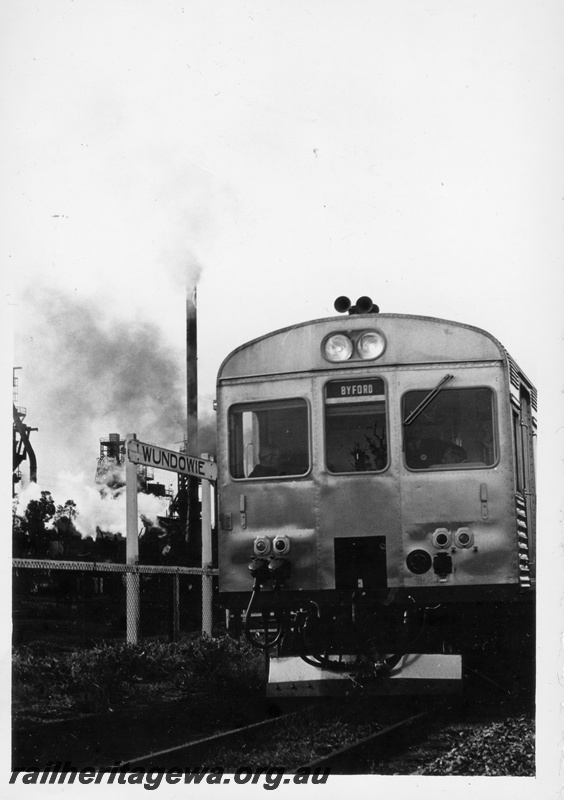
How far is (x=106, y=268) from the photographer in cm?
747

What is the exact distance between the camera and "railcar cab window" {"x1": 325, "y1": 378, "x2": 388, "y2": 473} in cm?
786

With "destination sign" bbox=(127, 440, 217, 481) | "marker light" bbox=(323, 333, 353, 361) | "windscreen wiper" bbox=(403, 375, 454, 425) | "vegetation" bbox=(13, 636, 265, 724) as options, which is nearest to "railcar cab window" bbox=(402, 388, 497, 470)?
"windscreen wiper" bbox=(403, 375, 454, 425)

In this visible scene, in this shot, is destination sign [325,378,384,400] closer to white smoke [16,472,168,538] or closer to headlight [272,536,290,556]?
headlight [272,536,290,556]

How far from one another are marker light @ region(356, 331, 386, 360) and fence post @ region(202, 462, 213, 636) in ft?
9.89

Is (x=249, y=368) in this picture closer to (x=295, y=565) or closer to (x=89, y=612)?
(x=295, y=565)

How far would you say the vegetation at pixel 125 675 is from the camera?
752cm

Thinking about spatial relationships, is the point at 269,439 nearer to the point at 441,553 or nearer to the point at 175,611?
the point at 441,553

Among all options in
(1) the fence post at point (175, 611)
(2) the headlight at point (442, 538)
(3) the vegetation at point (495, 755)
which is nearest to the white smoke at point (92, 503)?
(1) the fence post at point (175, 611)

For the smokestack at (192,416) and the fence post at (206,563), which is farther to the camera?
the fence post at (206,563)

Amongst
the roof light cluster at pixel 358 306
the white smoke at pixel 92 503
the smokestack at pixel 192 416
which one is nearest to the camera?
the white smoke at pixel 92 503

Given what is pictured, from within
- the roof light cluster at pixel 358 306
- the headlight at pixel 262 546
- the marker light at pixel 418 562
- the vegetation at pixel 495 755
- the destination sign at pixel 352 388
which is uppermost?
the roof light cluster at pixel 358 306

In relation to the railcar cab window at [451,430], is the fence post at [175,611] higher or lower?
lower

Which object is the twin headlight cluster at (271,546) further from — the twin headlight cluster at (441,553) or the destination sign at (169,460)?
the destination sign at (169,460)

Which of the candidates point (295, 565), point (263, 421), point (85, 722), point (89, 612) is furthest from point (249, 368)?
point (85, 722)
